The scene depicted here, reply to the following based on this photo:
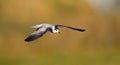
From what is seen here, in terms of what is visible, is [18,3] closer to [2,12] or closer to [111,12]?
[2,12]

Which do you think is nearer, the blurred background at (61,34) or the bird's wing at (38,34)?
the bird's wing at (38,34)

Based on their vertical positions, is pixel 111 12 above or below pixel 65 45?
above

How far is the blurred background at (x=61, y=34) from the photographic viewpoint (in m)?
26.7

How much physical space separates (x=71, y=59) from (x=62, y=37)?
2188 millimetres

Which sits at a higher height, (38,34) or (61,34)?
(61,34)

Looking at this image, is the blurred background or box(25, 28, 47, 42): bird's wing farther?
the blurred background

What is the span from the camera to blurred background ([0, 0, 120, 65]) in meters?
26.7

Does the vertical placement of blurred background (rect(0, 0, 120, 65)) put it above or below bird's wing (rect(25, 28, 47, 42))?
above

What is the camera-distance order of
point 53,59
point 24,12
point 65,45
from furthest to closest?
point 24,12
point 65,45
point 53,59

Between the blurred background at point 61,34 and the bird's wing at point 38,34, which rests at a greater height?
the blurred background at point 61,34

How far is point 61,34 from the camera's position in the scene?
28.1 m

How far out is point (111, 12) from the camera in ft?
106

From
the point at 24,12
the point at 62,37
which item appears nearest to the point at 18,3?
the point at 24,12

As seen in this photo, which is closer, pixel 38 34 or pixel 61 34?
pixel 38 34
